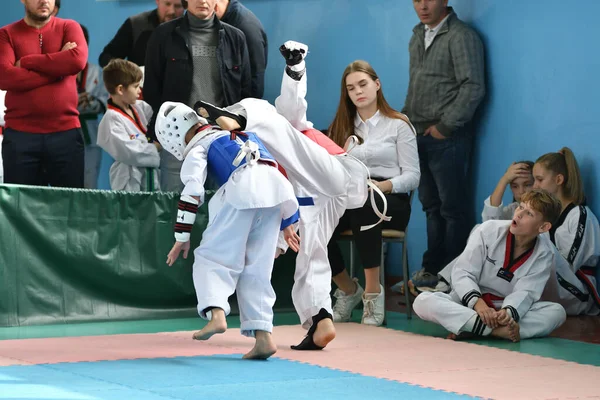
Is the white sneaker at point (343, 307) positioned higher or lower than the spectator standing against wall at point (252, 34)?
lower

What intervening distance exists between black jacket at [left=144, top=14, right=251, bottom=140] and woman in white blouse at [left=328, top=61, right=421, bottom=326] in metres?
0.70

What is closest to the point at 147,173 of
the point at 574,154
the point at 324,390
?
the point at 574,154

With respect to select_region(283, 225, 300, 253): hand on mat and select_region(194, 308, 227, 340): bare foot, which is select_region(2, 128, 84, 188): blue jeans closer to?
select_region(283, 225, 300, 253): hand on mat

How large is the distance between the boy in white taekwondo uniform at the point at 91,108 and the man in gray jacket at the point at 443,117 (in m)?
2.76

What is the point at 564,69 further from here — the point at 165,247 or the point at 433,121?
the point at 165,247

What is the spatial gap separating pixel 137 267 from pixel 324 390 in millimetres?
2384

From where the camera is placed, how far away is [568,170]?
5523 millimetres

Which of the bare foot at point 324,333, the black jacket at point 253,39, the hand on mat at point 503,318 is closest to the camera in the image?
the bare foot at point 324,333

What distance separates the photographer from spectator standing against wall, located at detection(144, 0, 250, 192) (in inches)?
227

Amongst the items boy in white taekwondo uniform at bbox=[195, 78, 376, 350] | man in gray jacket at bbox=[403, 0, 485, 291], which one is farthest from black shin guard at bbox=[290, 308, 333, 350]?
man in gray jacket at bbox=[403, 0, 485, 291]

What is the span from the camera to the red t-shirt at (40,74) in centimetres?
536

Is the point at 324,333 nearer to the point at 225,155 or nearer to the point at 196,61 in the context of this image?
the point at 225,155

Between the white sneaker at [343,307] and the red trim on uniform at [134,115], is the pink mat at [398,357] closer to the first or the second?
the white sneaker at [343,307]

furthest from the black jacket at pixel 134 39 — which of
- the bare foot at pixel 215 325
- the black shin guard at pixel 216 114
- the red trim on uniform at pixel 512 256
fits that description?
the bare foot at pixel 215 325
